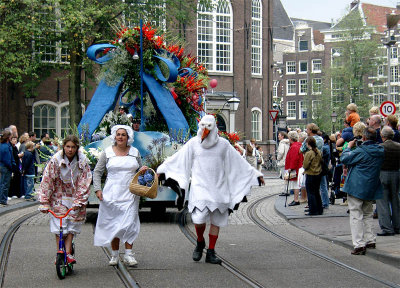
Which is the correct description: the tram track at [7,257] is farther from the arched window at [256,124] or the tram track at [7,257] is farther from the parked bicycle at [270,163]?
the arched window at [256,124]

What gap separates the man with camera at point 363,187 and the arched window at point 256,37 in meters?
31.7

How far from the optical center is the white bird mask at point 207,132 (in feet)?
27.4

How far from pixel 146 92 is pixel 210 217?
5.58 m

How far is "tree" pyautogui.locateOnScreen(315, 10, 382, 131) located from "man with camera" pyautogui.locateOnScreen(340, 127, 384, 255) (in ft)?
153

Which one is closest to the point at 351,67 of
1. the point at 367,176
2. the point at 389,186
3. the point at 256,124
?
the point at 256,124

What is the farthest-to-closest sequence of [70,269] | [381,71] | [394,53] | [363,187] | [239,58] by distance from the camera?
[394,53] < [381,71] < [239,58] < [363,187] < [70,269]

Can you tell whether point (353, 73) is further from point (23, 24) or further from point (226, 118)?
Result: point (23, 24)

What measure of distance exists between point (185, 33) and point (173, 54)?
23.9 metres

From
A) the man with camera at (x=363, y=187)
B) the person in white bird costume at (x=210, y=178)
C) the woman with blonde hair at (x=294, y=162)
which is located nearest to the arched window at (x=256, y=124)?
the woman with blonde hair at (x=294, y=162)

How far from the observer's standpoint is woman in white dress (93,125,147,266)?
309 inches

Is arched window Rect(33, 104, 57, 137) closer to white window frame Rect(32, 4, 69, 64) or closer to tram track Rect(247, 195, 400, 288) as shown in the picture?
white window frame Rect(32, 4, 69, 64)

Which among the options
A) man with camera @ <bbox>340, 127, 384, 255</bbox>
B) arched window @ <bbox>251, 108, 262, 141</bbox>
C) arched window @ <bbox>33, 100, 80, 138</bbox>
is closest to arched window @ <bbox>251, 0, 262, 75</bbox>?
arched window @ <bbox>251, 108, 262, 141</bbox>

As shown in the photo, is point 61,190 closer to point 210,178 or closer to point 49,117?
point 210,178

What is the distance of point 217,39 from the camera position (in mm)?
38812
